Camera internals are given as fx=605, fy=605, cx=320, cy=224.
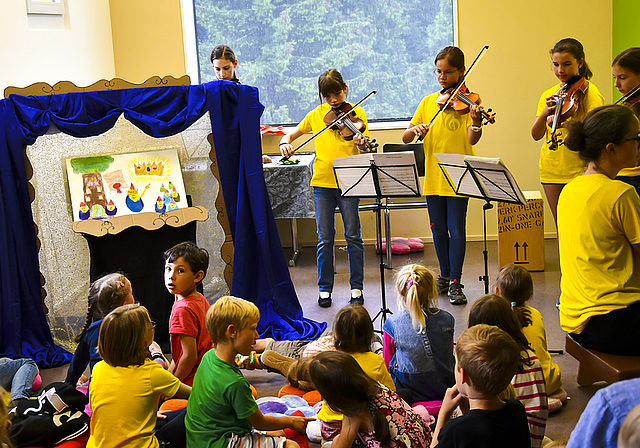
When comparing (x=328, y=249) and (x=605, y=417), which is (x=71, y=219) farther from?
(x=605, y=417)

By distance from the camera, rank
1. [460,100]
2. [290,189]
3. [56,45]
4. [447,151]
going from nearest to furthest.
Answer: [460,100] < [447,151] < [56,45] < [290,189]

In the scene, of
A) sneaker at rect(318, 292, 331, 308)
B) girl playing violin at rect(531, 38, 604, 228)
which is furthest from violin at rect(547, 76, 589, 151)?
sneaker at rect(318, 292, 331, 308)

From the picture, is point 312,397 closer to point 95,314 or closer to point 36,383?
point 95,314

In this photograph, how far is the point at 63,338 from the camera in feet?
12.0

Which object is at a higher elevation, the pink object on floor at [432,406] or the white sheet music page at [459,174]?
the white sheet music page at [459,174]

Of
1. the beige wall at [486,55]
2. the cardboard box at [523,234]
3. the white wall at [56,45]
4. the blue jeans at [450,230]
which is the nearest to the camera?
the blue jeans at [450,230]

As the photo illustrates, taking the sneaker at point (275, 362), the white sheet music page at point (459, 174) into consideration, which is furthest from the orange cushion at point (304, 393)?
the white sheet music page at point (459, 174)

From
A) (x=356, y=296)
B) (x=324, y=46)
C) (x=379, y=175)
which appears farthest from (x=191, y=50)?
(x=379, y=175)

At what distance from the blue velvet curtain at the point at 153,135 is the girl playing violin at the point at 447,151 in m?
0.98

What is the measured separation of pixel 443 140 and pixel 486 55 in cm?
214

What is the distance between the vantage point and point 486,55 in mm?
5586

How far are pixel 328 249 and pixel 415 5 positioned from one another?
2.98 meters

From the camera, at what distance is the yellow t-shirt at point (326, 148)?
389 centimetres

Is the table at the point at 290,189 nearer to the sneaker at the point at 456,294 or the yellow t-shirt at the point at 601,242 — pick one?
the sneaker at the point at 456,294
